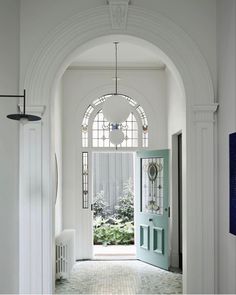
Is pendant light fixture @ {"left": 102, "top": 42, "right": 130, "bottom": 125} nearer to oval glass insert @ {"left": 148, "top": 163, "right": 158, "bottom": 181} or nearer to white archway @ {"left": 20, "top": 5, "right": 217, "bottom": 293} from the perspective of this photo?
white archway @ {"left": 20, "top": 5, "right": 217, "bottom": 293}

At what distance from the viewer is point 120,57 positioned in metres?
7.31

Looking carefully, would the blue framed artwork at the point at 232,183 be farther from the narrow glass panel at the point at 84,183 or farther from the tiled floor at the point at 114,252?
the tiled floor at the point at 114,252

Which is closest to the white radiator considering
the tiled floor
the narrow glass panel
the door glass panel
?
the narrow glass panel

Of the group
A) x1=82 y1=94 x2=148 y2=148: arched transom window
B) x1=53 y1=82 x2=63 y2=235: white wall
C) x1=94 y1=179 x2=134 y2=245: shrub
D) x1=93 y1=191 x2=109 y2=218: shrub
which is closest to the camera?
x1=53 y1=82 x2=63 y2=235: white wall

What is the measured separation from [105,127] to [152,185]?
1.46 metres

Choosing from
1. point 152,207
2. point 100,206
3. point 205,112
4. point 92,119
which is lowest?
point 100,206

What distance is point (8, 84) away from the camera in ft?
12.0

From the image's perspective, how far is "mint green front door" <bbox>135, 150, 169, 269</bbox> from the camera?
707cm

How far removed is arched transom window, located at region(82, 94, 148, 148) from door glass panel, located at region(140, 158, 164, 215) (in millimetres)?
486

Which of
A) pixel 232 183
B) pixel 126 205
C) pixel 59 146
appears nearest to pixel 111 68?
pixel 59 146

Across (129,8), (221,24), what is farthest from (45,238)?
(221,24)

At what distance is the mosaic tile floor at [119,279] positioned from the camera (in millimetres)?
5673

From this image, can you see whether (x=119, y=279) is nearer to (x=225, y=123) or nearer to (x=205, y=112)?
(x=205, y=112)

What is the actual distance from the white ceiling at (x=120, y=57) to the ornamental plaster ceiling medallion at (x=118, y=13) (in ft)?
8.41
